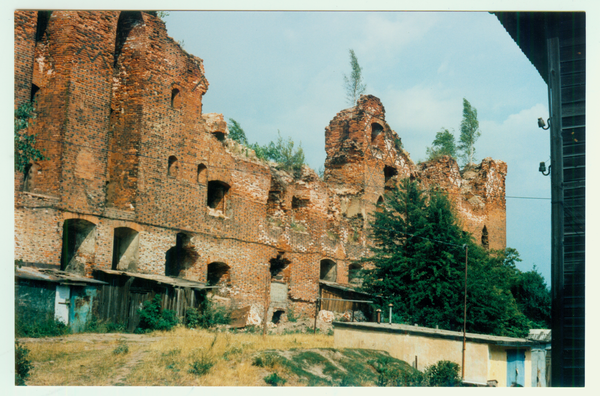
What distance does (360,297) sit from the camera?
21281mm

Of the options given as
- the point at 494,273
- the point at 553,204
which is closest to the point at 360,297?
the point at 494,273

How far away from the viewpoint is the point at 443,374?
1190 centimetres

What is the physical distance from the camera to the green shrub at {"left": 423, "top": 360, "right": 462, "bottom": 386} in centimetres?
1170

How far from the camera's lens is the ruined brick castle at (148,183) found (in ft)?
48.7

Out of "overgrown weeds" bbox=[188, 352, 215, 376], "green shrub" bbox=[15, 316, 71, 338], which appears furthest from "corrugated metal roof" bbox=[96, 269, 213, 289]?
"overgrown weeds" bbox=[188, 352, 215, 376]

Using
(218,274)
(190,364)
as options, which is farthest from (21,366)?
(218,274)

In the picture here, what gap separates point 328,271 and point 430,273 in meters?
5.97

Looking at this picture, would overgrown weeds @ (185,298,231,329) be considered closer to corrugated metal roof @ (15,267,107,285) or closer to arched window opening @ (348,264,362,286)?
corrugated metal roof @ (15,267,107,285)

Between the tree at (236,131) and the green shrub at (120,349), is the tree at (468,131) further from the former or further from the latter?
the green shrub at (120,349)

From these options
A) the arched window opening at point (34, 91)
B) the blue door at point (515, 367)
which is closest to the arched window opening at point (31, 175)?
the arched window opening at point (34, 91)

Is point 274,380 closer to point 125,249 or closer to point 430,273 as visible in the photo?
point 125,249

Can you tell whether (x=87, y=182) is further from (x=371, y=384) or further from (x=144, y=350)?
(x=371, y=384)

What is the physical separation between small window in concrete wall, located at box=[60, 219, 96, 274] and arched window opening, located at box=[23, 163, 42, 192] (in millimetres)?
1296
